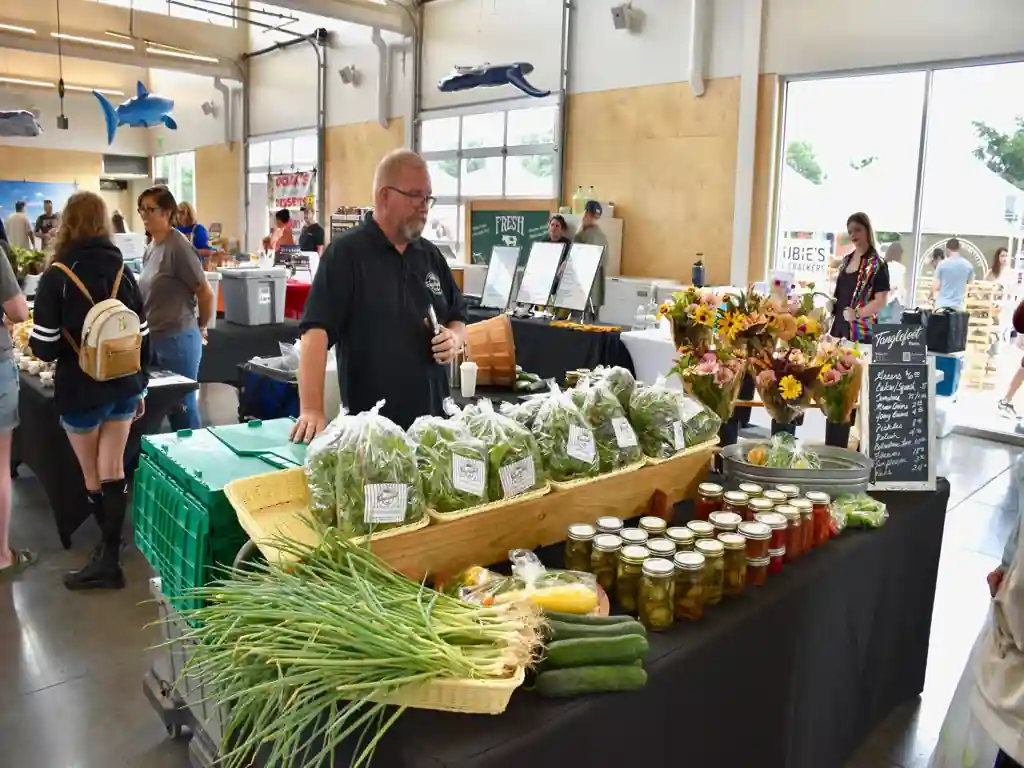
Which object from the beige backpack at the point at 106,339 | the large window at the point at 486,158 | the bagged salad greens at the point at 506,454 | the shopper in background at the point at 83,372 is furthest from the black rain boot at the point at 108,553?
the large window at the point at 486,158

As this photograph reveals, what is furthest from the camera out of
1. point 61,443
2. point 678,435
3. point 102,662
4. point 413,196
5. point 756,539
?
point 61,443

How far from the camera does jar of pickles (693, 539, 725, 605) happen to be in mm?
1554

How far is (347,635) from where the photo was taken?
1191 millimetres

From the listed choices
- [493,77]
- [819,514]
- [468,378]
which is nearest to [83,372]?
[468,378]

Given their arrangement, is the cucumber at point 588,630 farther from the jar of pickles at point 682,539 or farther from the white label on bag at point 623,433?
the white label on bag at point 623,433

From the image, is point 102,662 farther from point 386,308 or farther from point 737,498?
point 737,498

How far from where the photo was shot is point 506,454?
1.65m

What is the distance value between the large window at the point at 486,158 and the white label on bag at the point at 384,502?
837 cm

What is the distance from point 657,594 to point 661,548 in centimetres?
9

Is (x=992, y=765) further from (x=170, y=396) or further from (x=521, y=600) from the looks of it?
(x=170, y=396)

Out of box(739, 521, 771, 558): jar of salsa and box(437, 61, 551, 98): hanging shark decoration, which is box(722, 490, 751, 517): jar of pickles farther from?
box(437, 61, 551, 98): hanging shark decoration

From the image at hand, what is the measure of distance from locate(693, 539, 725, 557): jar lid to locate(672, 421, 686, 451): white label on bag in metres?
0.44

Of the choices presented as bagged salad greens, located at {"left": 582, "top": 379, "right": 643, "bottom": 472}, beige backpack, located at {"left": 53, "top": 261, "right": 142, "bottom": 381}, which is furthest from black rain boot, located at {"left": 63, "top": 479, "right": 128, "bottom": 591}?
bagged salad greens, located at {"left": 582, "top": 379, "right": 643, "bottom": 472}

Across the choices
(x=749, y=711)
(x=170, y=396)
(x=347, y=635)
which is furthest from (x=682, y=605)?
(x=170, y=396)
